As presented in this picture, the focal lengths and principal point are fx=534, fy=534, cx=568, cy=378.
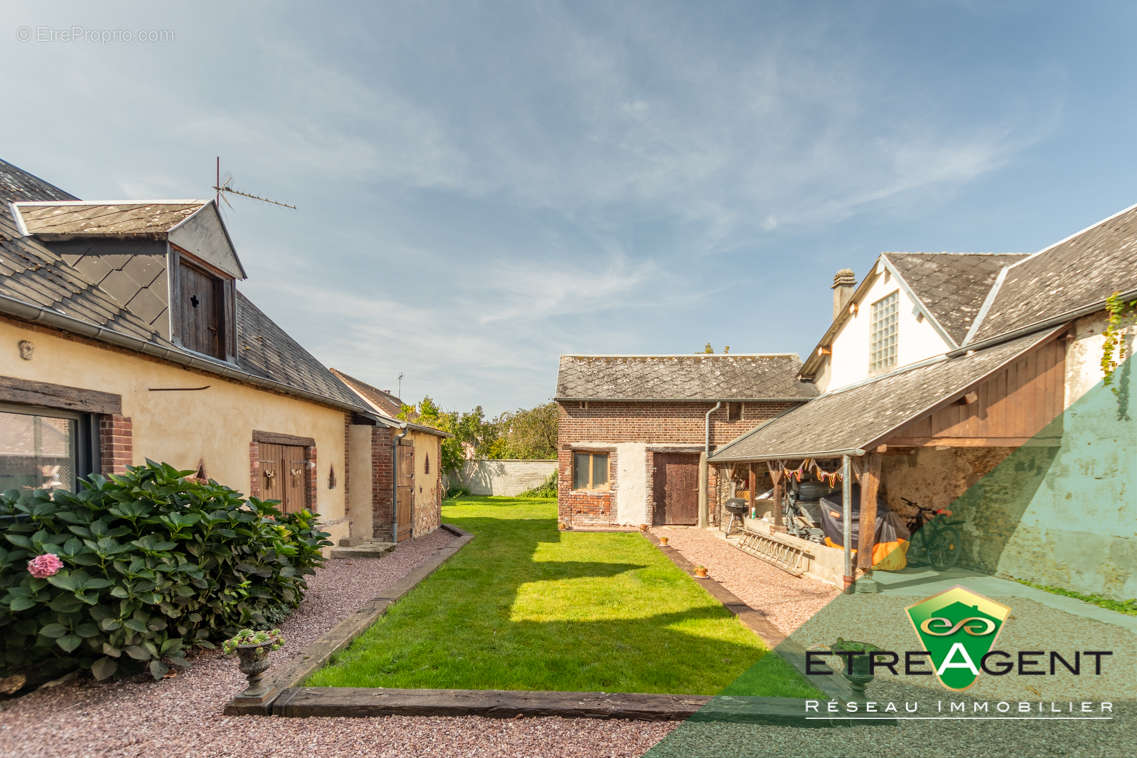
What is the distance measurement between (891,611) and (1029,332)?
4.81 m

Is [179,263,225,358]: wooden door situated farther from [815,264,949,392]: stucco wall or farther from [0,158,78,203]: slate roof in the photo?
A: [815,264,949,392]: stucco wall

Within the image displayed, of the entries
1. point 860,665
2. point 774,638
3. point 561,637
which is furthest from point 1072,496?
point 561,637

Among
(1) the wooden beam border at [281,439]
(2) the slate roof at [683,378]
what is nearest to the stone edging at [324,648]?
(1) the wooden beam border at [281,439]

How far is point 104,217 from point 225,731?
622 cm

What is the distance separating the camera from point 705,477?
49.3 ft

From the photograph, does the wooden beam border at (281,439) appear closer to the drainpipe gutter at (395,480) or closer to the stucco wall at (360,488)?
the stucco wall at (360,488)

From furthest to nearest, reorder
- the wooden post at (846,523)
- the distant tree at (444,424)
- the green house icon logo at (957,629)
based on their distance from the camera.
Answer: the distant tree at (444,424)
the wooden post at (846,523)
the green house icon logo at (957,629)

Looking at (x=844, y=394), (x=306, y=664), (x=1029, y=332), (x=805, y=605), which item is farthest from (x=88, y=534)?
(x=844, y=394)

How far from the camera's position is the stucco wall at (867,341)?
10.2 meters

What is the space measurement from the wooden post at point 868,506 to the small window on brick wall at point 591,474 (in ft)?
27.9

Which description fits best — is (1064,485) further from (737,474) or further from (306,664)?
(306,664)

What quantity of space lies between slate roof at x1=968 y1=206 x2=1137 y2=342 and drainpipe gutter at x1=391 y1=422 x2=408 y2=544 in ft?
35.7

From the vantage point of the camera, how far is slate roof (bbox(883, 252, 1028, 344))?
32.5 feet

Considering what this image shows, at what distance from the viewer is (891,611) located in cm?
652
